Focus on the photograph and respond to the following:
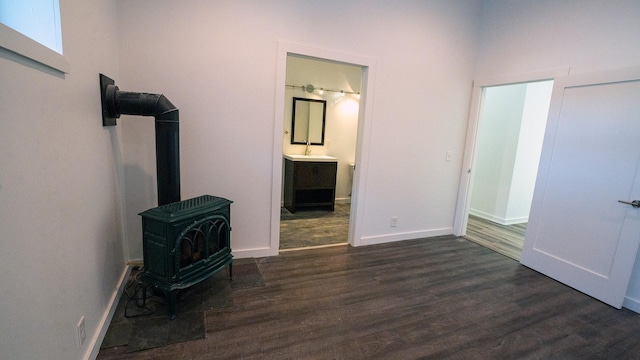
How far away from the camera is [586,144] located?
260 centimetres

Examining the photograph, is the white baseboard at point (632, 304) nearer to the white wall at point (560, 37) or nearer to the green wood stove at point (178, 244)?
the white wall at point (560, 37)

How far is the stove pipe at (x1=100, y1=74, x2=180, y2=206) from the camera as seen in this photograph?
1893mm

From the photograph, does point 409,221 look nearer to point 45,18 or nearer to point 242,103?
point 242,103

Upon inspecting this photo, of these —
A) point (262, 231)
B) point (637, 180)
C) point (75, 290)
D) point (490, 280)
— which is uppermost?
point (637, 180)

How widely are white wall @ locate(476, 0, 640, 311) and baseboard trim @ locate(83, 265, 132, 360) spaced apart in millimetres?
3994

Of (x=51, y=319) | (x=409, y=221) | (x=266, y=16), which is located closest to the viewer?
(x=51, y=319)

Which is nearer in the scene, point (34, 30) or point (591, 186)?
point (34, 30)

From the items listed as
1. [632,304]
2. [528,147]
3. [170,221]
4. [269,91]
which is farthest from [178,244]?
[528,147]

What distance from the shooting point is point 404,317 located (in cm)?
211

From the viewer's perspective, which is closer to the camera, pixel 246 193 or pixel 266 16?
pixel 266 16

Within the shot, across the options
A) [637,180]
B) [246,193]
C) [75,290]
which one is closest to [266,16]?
[246,193]

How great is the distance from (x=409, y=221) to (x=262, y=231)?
6.36 ft

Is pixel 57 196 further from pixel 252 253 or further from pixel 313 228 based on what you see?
pixel 313 228

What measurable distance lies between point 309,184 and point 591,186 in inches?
132
